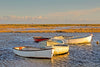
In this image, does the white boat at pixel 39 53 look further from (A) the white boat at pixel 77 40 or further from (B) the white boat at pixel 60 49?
(A) the white boat at pixel 77 40

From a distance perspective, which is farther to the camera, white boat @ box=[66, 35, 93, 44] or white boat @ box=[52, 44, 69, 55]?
white boat @ box=[66, 35, 93, 44]

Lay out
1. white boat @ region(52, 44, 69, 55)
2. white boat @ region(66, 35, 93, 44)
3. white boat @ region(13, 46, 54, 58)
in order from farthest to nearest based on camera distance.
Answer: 1. white boat @ region(66, 35, 93, 44)
2. white boat @ region(52, 44, 69, 55)
3. white boat @ region(13, 46, 54, 58)

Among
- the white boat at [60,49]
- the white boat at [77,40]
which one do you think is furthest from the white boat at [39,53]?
the white boat at [77,40]

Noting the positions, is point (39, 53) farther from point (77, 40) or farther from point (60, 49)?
point (77, 40)

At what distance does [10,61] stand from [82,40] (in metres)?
16.3

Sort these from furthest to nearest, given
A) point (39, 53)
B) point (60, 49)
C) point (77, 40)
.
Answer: point (77, 40) < point (60, 49) < point (39, 53)

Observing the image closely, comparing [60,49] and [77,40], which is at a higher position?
[60,49]

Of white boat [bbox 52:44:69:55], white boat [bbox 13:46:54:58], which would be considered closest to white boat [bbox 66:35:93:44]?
white boat [bbox 52:44:69:55]

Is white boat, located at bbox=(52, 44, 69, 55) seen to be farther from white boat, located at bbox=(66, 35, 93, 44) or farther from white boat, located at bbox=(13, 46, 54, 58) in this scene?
white boat, located at bbox=(66, 35, 93, 44)

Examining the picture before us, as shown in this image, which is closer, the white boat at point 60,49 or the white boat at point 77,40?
the white boat at point 60,49

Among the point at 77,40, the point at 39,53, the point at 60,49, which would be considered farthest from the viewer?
the point at 77,40

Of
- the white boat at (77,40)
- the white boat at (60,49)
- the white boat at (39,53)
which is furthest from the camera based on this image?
the white boat at (77,40)

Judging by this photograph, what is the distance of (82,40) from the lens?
2992 centimetres

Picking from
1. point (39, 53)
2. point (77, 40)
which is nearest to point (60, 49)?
point (39, 53)
